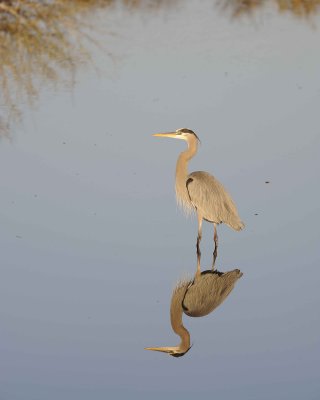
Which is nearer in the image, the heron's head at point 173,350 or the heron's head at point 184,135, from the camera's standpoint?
the heron's head at point 173,350

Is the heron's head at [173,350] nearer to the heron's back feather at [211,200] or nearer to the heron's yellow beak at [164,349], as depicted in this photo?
the heron's yellow beak at [164,349]

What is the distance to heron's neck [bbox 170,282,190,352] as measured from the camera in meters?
6.65

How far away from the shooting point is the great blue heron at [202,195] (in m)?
8.29

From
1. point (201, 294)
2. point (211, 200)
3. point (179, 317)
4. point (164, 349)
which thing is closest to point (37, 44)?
point (211, 200)

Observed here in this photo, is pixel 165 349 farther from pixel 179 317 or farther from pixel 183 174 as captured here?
pixel 183 174

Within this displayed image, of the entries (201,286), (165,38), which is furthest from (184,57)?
(201,286)

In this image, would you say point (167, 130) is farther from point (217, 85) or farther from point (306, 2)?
point (306, 2)

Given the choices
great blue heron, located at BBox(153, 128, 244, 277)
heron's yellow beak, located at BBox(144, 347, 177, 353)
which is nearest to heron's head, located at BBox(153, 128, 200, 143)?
great blue heron, located at BBox(153, 128, 244, 277)

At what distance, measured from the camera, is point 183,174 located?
9000mm

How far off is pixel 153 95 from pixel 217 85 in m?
0.68

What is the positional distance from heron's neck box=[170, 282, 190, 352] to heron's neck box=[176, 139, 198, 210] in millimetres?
1386

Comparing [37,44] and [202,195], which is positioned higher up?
[37,44]

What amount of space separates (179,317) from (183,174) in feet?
7.07

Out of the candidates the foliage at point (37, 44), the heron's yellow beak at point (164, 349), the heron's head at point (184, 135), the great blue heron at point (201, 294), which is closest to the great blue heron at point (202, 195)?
the heron's head at point (184, 135)
